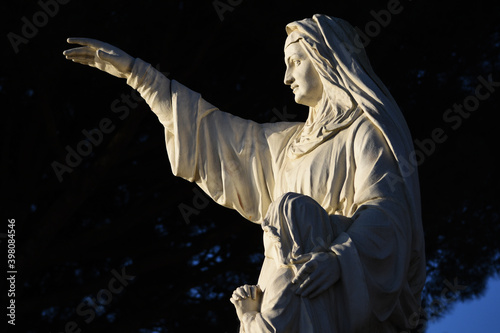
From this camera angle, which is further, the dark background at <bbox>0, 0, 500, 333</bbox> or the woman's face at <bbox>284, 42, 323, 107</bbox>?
the dark background at <bbox>0, 0, 500, 333</bbox>

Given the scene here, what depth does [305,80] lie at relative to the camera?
3.96 meters

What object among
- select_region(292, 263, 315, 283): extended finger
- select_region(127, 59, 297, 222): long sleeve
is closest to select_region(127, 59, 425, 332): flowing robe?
select_region(127, 59, 297, 222): long sleeve

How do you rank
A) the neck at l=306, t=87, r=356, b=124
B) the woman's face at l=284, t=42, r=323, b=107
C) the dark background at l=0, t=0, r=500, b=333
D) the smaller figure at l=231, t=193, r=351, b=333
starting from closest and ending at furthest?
the smaller figure at l=231, t=193, r=351, b=333 → the neck at l=306, t=87, r=356, b=124 → the woman's face at l=284, t=42, r=323, b=107 → the dark background at l=0, t=0, r=500, b=333

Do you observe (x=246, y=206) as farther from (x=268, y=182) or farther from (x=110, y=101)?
(x=110, y=101)

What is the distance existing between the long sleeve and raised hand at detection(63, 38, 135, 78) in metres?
0.04

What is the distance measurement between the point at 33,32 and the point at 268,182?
2.40 m

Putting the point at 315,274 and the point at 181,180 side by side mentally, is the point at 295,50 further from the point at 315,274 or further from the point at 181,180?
the point at 181,180

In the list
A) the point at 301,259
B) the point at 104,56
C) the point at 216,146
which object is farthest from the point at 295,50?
the point at 301,259

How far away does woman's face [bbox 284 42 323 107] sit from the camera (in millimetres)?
3961

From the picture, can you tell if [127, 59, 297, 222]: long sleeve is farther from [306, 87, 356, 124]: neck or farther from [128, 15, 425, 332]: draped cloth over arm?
[306, 87, 356, 124]: neck

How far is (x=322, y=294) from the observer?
328 centimetres

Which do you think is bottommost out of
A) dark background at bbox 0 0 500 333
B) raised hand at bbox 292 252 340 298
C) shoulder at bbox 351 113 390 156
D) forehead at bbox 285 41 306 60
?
dark background at bbox 0 0 500 333

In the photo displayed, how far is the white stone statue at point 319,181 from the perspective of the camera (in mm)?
3297

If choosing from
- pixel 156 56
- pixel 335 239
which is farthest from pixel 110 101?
pixel 335 239
